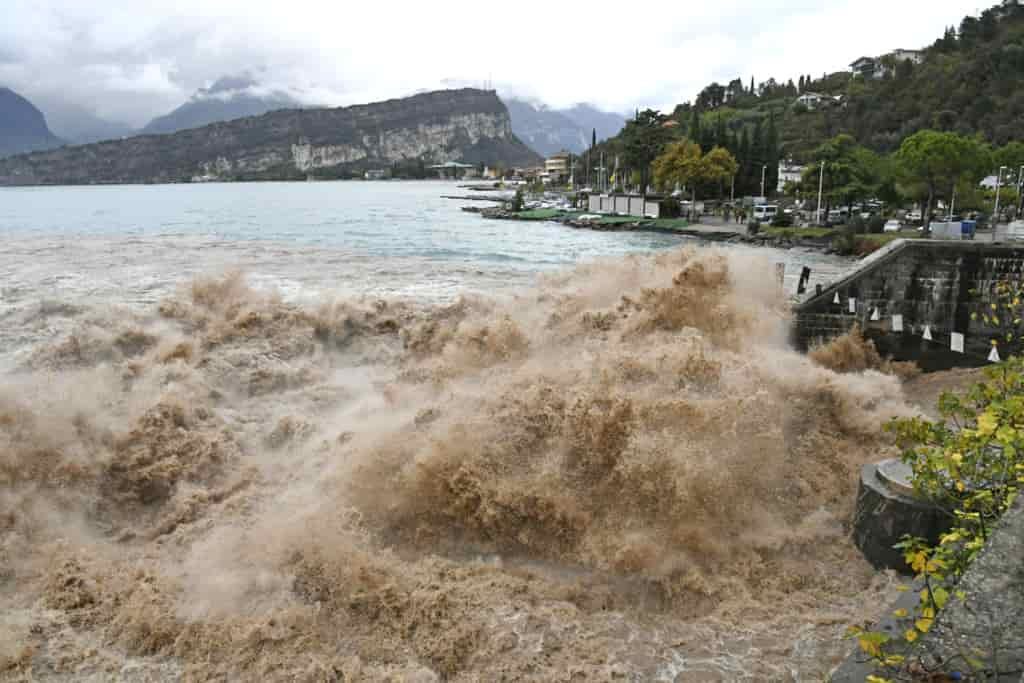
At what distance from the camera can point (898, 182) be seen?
48875mm

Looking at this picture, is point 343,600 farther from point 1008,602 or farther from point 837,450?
point 837,450

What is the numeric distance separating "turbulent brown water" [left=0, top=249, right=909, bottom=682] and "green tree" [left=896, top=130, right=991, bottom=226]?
3461cm

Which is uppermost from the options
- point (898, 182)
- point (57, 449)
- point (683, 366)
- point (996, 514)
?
point (898, 182)

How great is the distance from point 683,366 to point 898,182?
1788 inches

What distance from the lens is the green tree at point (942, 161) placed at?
42219 millimetres

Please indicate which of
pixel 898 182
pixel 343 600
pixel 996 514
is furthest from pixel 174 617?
pixel 898 182

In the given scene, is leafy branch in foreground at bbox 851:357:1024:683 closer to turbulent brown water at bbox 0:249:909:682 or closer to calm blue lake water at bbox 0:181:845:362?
turbulent brown water at bbox 0:249:909:682

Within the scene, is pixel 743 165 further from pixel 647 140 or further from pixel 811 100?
pixel 811 100

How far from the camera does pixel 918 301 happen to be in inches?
671

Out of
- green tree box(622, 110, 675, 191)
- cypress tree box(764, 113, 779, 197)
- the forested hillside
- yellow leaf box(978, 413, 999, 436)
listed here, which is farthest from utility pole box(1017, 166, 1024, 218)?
yellow leaf box(978, 413, 999, 436)

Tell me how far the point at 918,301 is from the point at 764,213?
44.8m

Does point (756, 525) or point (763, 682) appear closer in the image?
point (763, 682)

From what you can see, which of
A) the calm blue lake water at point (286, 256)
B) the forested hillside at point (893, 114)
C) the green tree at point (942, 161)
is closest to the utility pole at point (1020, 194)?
the green tree at point (942, 161)

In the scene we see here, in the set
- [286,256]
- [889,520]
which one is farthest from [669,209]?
[889,520]
